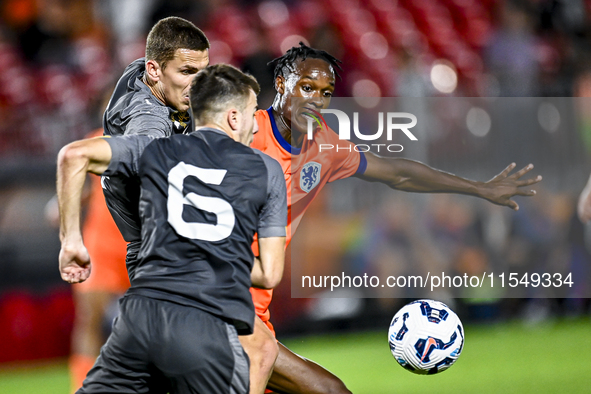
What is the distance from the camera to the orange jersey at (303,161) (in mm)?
4125

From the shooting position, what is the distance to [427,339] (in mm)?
3924

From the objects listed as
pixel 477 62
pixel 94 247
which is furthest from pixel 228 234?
pixel 477 62

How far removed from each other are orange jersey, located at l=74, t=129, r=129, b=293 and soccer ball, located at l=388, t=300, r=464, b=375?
7.87ft

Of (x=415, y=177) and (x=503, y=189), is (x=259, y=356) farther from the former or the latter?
(x=503, y=189)

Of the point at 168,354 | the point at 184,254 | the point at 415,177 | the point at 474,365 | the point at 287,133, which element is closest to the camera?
the point at 168,354

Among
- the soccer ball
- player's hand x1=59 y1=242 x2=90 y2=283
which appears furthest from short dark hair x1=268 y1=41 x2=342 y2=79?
player's hand x1=59 y1=242 x2=90 y2=283

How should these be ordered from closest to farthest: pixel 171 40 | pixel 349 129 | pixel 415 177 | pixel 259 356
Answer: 1. pixel 259 356
2. pixel 171 40
3. pixel 415 177
4. pixel 349 129

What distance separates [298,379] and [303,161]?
50.6 inches

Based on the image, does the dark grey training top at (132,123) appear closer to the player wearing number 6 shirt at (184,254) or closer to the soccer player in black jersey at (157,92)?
the soccer player in black jersey at (157,92)

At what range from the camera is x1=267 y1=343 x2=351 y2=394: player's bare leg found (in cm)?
375

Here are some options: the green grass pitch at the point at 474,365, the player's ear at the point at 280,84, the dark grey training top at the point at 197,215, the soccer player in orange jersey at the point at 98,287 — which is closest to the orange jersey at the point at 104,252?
the soccer player in orange jersey at the point at 98,287

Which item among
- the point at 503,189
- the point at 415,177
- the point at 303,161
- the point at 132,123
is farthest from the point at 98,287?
the point at 503,189

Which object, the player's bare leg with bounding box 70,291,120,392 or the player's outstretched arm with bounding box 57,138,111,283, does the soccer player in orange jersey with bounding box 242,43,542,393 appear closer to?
the player's outstretched arm with bounding box 57,138,111,283

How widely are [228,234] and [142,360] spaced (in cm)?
60
